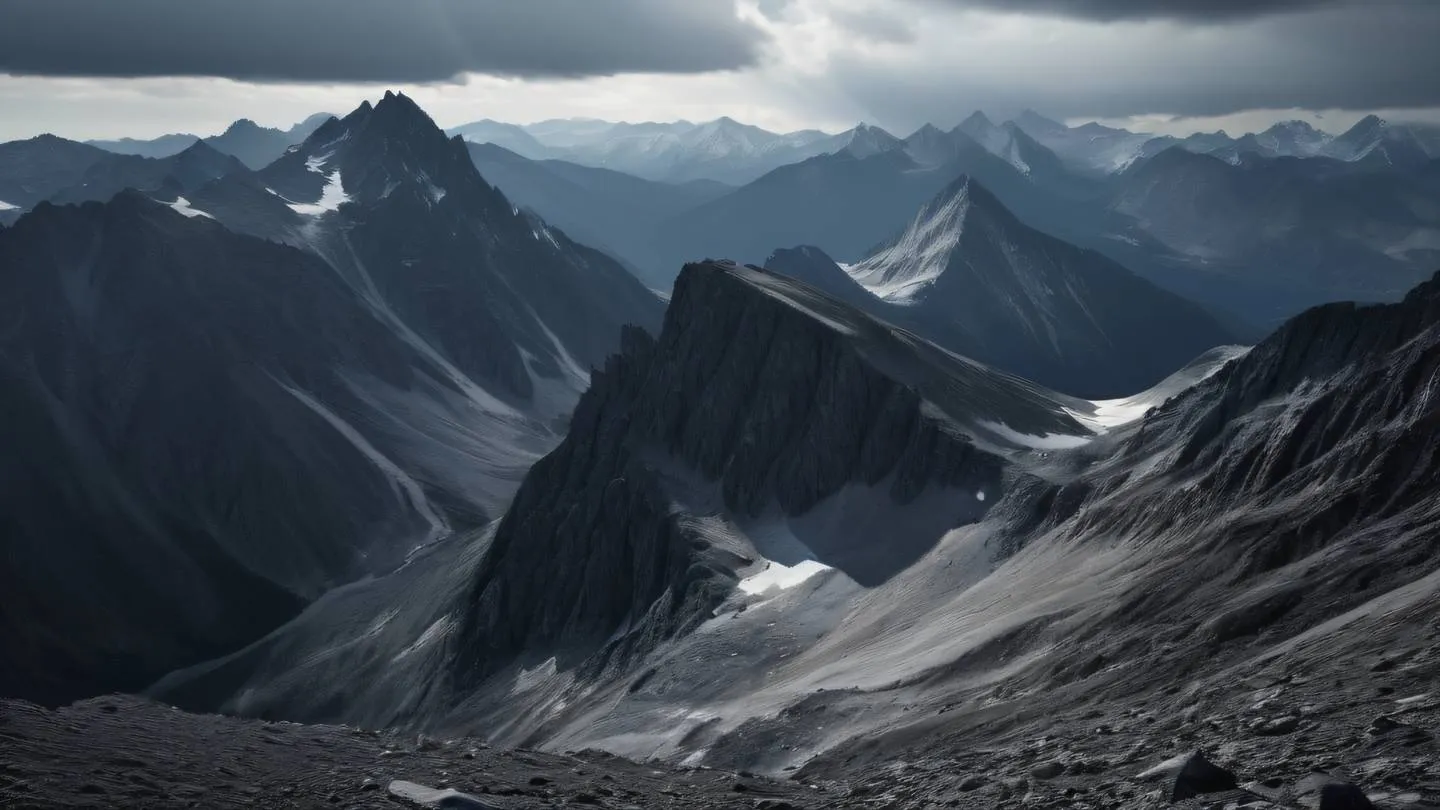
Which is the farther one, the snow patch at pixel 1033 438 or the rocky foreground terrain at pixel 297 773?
the snow patch at pixel 1033 438

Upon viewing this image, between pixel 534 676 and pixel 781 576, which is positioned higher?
pixel 781 576

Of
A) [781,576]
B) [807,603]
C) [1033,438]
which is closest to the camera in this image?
[807,603]

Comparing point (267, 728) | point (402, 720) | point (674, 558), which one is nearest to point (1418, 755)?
point (267, 728)

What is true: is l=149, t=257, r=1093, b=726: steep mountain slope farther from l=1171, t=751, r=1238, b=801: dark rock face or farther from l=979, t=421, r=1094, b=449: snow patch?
l=1171, t=751, r=1238, b=801: dark rock face

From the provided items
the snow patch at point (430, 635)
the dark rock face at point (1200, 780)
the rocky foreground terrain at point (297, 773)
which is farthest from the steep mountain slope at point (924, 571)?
the rocky foreground terrain at point (297, 773)

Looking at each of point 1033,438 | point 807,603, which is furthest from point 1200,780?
point 1033,438

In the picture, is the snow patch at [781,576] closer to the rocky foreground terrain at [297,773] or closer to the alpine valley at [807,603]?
the alpine valley at [807,603]

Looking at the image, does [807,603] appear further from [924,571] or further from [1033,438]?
[1033,438]

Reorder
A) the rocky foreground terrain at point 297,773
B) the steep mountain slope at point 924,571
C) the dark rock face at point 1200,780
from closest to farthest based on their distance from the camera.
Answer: the dark rock face at point 1200,780
the rocky foreground terrain at point 297,773
the steep mountain slope at point 924,571

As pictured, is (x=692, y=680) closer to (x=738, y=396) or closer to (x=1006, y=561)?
(x=1006, y=561)
